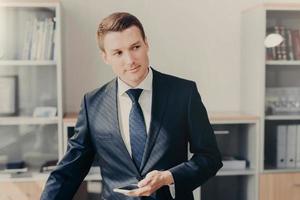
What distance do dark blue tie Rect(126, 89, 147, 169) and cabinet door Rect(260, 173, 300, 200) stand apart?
135cm

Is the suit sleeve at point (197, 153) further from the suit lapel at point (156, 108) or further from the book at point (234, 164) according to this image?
the book at point (234, 164)

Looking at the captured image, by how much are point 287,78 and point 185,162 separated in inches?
58.5

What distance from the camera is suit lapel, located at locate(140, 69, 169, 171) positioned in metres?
1.50

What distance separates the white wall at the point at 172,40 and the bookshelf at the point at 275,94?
14 centimetres

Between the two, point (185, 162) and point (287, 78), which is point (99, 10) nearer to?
point (287, 78)

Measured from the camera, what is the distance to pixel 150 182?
1431 millimetres

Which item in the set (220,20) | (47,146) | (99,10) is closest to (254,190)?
(220,20)

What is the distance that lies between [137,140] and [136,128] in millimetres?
49

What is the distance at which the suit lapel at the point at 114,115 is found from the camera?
1.49 metres

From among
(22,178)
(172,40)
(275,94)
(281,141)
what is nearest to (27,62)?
(22,178)

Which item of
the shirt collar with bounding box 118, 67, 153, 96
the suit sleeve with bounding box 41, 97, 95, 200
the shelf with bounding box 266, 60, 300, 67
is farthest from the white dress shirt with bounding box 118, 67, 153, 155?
the shelf with bounding box 266, 60, 300, 67

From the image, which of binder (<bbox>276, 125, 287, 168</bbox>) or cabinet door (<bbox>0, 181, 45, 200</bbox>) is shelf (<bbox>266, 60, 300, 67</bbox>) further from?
cabinet door (<bbox>0, 181, 45, 200</bbox>)

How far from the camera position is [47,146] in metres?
2.64

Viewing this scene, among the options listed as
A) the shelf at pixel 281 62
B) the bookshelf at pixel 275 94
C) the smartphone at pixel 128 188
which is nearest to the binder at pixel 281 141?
the bookshelf at pixel 275 94
